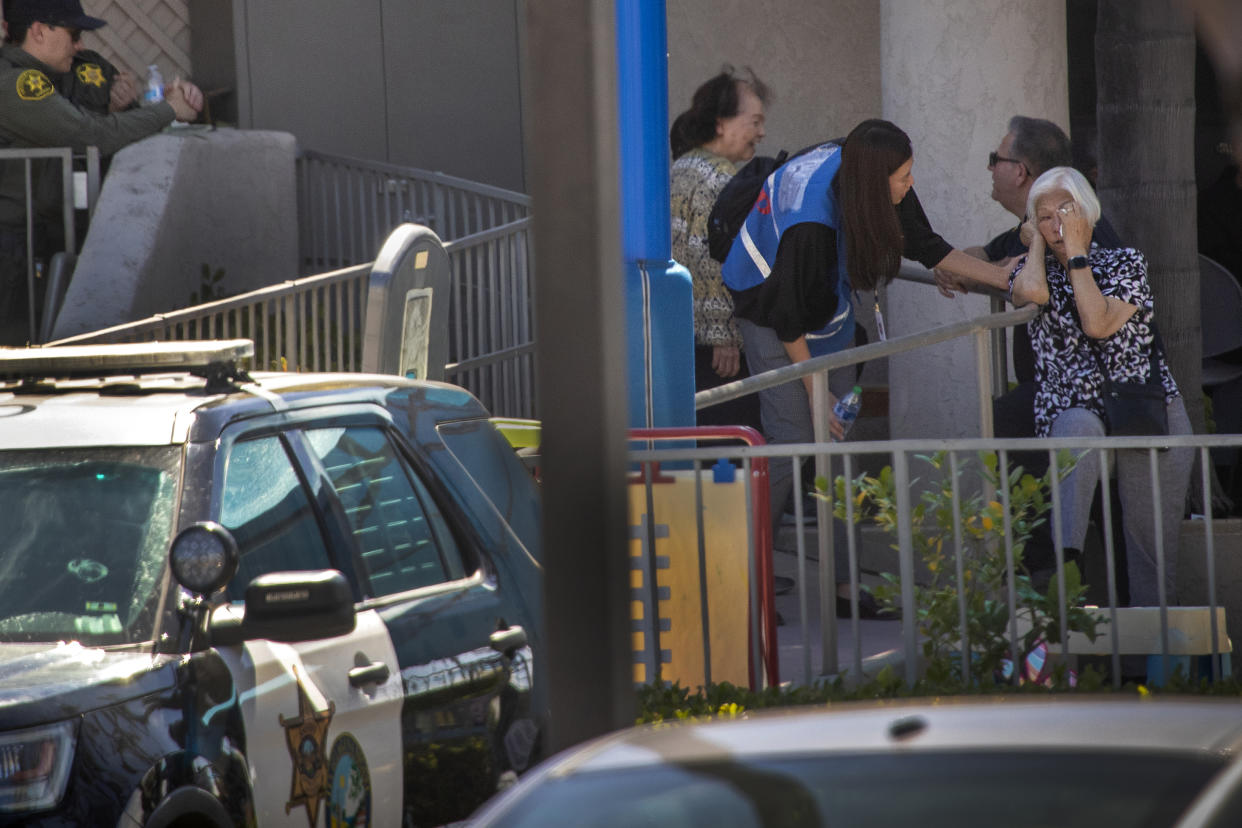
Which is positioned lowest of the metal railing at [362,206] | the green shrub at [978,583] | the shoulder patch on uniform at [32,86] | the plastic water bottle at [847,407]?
the green shrub at [978,583]

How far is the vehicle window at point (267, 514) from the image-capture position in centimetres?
398

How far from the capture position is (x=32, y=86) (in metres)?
9.70

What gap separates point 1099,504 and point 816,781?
16.1ft

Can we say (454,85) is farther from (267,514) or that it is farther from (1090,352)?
(267,514)

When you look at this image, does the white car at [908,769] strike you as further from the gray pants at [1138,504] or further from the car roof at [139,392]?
the gray pants at [1138,504]

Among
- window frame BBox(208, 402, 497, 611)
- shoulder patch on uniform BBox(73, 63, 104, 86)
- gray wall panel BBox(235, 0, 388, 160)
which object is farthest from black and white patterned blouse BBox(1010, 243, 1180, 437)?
gray wall panel BBox(235, 0, 388, 160)

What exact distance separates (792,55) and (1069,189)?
20.0 feet

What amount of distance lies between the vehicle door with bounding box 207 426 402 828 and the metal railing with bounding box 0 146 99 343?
250 inches

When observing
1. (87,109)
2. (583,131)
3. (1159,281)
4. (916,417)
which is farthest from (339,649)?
(87,109)

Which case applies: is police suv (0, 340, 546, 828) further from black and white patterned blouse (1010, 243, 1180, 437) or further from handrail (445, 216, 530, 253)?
handrail (445, 216, 530, 253)

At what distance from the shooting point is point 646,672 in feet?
18.7

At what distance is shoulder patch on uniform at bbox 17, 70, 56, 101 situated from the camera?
9656mm

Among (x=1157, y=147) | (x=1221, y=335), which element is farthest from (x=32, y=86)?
(x=1221, y=335)

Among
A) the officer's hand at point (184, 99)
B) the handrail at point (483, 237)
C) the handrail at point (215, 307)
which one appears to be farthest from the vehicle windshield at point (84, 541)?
the officer's hand at point (184, 99)
